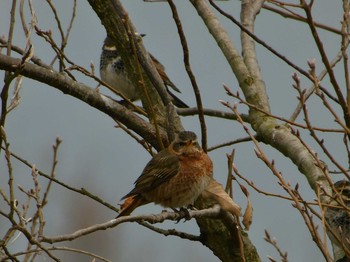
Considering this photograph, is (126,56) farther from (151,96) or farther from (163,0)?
(163,0)

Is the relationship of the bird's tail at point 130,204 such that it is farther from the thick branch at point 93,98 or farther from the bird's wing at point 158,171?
the thick branch at point 93,98

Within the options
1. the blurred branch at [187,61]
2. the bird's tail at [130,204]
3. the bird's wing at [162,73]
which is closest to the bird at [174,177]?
the bird's tail at [130,204]

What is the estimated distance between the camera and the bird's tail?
532 cm

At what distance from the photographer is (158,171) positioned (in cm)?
555

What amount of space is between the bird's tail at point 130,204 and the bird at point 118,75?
3.83 m

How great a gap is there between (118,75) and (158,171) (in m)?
4.13

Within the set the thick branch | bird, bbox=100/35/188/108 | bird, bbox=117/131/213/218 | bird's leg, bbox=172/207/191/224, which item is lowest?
bird's leg, bbox=172/207/191/224

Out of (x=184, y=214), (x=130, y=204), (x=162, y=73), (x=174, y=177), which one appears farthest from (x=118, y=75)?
(x=184, y=214)

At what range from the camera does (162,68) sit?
1016 cm

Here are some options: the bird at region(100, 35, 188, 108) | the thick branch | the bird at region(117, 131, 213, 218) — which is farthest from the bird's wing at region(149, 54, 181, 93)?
the thick branch

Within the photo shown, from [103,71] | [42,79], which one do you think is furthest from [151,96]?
[103,71]

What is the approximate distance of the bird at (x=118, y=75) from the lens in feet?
30.9

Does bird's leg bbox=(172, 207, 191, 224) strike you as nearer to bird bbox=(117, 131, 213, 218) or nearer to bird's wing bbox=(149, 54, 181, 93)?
bird bbox=(117, 131, 213, 218)

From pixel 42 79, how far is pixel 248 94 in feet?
5.98
